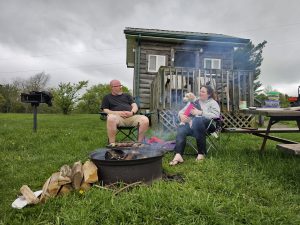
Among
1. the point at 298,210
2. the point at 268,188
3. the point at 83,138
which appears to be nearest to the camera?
the point at 298,210

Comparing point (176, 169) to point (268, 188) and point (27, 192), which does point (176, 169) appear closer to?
point (268, 188)

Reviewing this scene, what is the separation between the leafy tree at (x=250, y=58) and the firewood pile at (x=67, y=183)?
21223 mm

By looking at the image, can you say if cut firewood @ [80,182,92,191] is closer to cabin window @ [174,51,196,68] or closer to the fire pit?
the fire pit

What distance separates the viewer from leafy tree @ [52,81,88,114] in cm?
1953

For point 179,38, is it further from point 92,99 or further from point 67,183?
point 92,99

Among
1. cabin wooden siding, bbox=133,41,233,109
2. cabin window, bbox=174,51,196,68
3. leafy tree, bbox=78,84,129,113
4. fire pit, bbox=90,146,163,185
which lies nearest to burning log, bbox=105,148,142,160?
fire pit, bbox=90,146,163,185

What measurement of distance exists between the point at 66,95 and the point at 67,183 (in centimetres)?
1826

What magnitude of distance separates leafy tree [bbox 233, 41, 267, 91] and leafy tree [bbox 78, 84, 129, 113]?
492 inches

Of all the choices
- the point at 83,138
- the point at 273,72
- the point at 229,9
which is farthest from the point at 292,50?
the point at 83,138

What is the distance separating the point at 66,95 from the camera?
19.6m

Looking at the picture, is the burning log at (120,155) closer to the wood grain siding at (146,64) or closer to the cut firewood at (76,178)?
the cut firewood at (76,178)

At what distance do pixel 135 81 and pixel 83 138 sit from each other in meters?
6.05

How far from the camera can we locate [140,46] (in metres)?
10.9

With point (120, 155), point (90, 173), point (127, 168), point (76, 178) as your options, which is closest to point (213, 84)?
point (120, 155)
